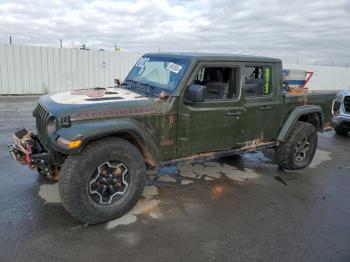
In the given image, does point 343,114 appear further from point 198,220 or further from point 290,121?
point 198,220

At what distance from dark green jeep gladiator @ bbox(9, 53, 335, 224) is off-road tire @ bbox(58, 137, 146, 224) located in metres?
0.01

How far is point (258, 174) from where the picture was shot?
5.94 m

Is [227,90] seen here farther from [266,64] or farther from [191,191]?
[191,191]

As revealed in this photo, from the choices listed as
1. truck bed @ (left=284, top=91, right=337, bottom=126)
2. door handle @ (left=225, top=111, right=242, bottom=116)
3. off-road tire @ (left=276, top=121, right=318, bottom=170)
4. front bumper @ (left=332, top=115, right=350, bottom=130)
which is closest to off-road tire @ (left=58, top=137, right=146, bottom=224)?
door handle @ (left=225, top=111, right=242, bottom=116)

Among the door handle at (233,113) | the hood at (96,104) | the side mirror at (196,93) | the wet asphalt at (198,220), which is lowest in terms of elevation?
the wet asphalt at (198,220)

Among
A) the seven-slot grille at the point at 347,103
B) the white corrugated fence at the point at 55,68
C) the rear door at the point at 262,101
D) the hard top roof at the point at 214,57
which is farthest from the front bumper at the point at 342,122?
the white corrugated fence at the point at 55,68

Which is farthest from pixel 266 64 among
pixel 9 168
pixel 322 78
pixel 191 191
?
pixel 322 78

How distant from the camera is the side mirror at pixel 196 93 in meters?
4.29

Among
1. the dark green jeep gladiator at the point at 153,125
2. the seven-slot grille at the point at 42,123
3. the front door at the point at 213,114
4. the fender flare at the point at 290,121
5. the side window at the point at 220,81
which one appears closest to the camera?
the dark green jeep gladiator at the point at 153,125

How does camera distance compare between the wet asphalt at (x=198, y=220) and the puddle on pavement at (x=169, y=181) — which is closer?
the wet asphalt at (x=198, y=220)

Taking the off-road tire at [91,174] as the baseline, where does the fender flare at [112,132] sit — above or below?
above

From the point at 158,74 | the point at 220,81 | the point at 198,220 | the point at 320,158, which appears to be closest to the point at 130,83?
the point at 158,74

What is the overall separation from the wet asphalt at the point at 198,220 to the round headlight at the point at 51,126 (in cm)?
99

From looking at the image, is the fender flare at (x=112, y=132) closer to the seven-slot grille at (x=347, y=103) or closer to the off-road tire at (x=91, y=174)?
the off-road tire at (x=91, y=174)
